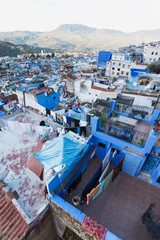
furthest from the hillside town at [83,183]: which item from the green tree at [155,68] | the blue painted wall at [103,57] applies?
the blue painted wall at [103,57]

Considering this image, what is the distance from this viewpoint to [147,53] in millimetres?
51031

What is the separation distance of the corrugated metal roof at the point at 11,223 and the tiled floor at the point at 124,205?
2893mm

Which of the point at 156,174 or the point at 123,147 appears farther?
the point at 123,147

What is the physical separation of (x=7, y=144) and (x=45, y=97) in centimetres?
1216

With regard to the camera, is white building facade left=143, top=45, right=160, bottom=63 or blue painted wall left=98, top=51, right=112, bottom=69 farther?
blue painted wall left=98, top=51, right=112, bottom=69

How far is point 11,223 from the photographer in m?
6.55

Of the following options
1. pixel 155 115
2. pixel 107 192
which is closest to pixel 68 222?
pixel 107 192

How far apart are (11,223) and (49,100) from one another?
62.7ft

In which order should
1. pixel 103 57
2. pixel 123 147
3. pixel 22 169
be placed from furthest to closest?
pixel 103 57 < pixel 22 169 < pixel 123 147

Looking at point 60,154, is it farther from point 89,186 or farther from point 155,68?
point 155,68

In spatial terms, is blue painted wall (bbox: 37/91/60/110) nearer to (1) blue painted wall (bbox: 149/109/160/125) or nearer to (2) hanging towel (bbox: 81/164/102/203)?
(2) hanging towel (bbox: 81/164/102/203)

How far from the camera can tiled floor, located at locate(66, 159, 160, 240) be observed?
7.05 metres

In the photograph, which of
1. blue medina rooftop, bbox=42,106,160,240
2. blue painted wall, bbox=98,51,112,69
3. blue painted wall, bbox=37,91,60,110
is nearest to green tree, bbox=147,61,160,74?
blue painted wall, bbox=37,91,60,110

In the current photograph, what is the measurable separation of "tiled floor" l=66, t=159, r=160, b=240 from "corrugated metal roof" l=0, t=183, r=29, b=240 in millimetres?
2893
